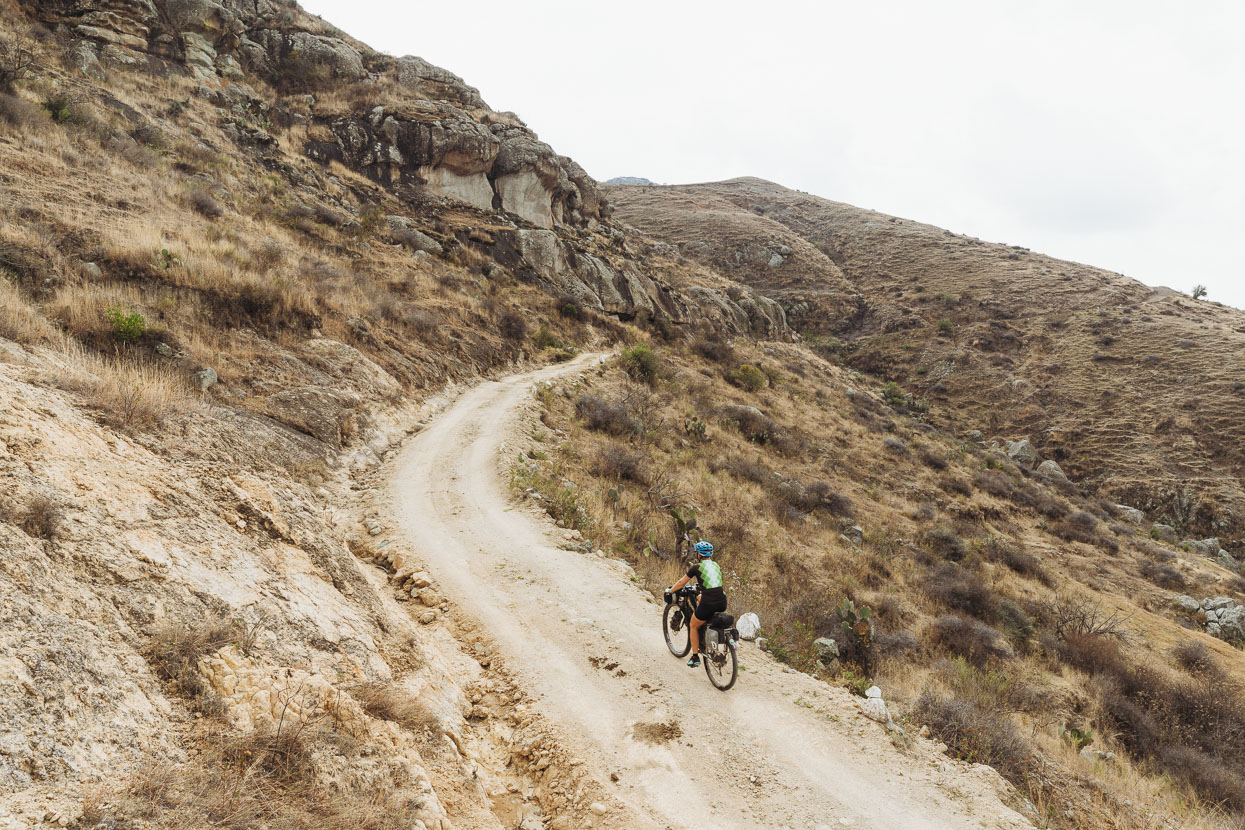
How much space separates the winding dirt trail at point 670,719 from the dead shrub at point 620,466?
207 inches

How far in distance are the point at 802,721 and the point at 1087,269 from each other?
89426mm

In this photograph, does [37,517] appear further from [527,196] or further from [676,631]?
[527,196]

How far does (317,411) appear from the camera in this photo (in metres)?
13.0

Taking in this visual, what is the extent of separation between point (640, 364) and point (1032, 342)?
149 feet

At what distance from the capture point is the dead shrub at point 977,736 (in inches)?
253

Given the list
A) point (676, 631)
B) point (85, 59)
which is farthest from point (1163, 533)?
point (85, 59)

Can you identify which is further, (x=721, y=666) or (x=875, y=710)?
(x=721, y=666)

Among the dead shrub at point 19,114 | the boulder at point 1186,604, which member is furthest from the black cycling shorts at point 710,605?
the dead shrub at point 19,114

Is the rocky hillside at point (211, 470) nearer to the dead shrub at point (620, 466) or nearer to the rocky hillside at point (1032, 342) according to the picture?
the dead shrub at point (620, 466)

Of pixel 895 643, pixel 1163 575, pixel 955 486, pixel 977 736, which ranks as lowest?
pixel 895 643

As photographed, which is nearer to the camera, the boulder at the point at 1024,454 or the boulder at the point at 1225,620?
the boulder at the point at 1225,620

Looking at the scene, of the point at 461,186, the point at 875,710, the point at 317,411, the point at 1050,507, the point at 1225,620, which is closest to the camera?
the point at 875,710

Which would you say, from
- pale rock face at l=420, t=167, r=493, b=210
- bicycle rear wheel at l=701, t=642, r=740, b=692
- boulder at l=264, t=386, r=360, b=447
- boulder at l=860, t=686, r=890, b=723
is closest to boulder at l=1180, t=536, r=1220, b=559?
boulder at l=860, t=686, r=890, b=723

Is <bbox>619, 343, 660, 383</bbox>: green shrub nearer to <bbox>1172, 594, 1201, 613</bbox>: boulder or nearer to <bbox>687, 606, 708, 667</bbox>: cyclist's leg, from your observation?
<bbox>687, 606, 708, 667</bbox>: cyclist's leg
